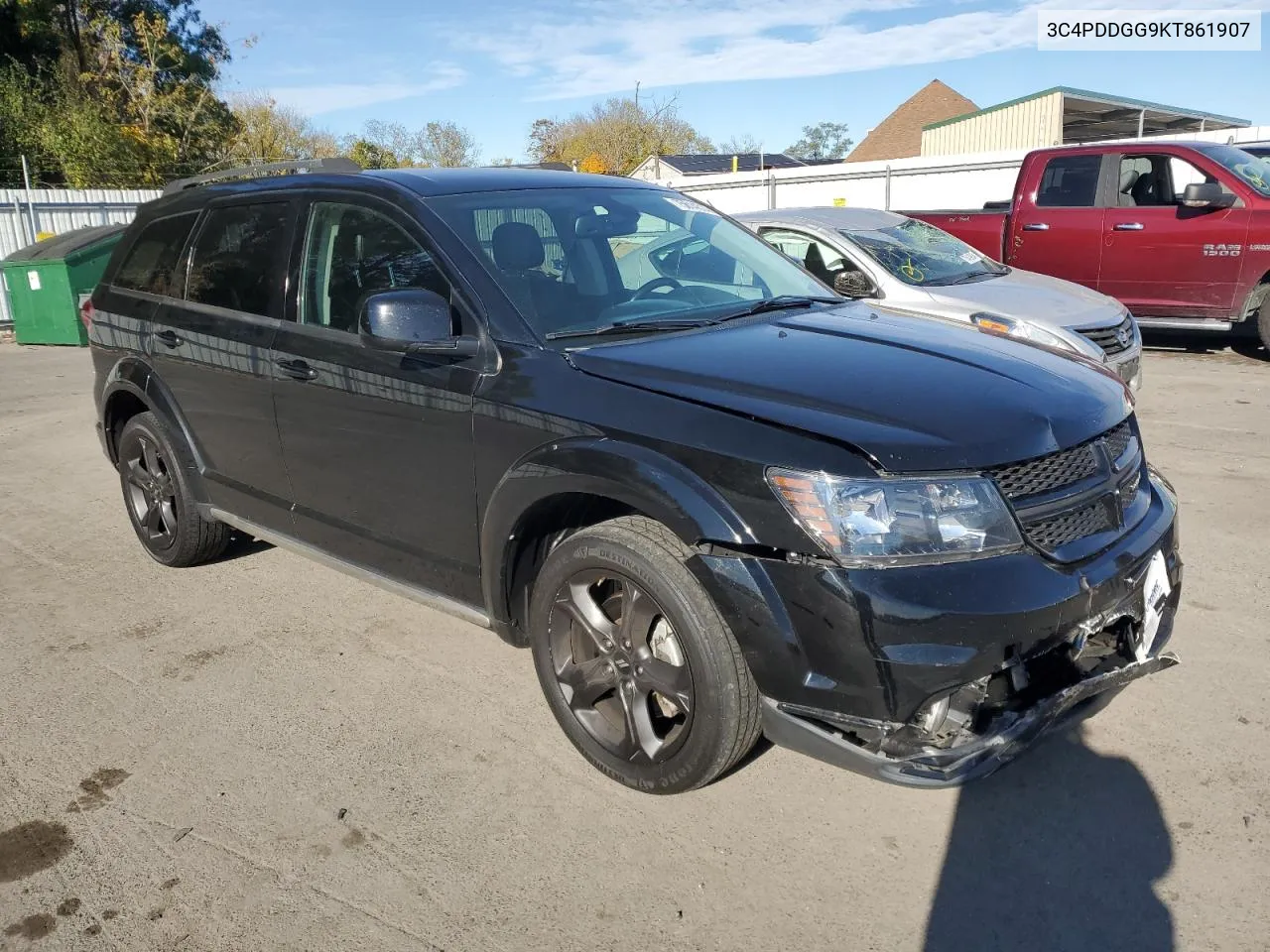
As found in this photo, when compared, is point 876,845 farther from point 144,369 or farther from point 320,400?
point 144,369

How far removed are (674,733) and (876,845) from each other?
0.62m

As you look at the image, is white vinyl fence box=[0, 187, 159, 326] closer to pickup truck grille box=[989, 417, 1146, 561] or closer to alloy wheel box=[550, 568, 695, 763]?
alloy wheel box=[550, 568, 695, 763]

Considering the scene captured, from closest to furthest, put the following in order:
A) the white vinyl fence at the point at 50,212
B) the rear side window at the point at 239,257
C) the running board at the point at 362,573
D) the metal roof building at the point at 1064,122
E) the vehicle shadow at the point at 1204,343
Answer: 1. the running board at the point at 362,573
2. the rear side window at the point at 239,257
3. the vehicle shadow at the point at 1204,343
4. the white vinyl fence at the point at 50,212
5. the metal roof building at the point at 1064,122

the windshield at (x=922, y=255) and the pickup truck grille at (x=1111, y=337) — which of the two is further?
the windshield at (x=922, y=255)

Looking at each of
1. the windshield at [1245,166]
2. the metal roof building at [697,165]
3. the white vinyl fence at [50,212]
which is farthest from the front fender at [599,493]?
the metal roof building at [697,165]

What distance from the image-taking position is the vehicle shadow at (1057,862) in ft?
7.93

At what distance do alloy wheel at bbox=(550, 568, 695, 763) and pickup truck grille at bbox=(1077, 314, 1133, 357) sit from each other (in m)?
5.02

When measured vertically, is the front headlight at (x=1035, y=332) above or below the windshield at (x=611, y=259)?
below

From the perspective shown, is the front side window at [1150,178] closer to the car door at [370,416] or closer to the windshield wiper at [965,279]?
the windshield wiper at [965,279]

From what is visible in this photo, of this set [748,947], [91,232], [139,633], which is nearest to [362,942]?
[748,947]

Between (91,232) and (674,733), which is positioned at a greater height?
(91,232)

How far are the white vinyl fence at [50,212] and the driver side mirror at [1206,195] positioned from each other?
14.6m

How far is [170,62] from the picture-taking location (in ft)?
105

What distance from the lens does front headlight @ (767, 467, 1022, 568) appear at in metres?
2.48
